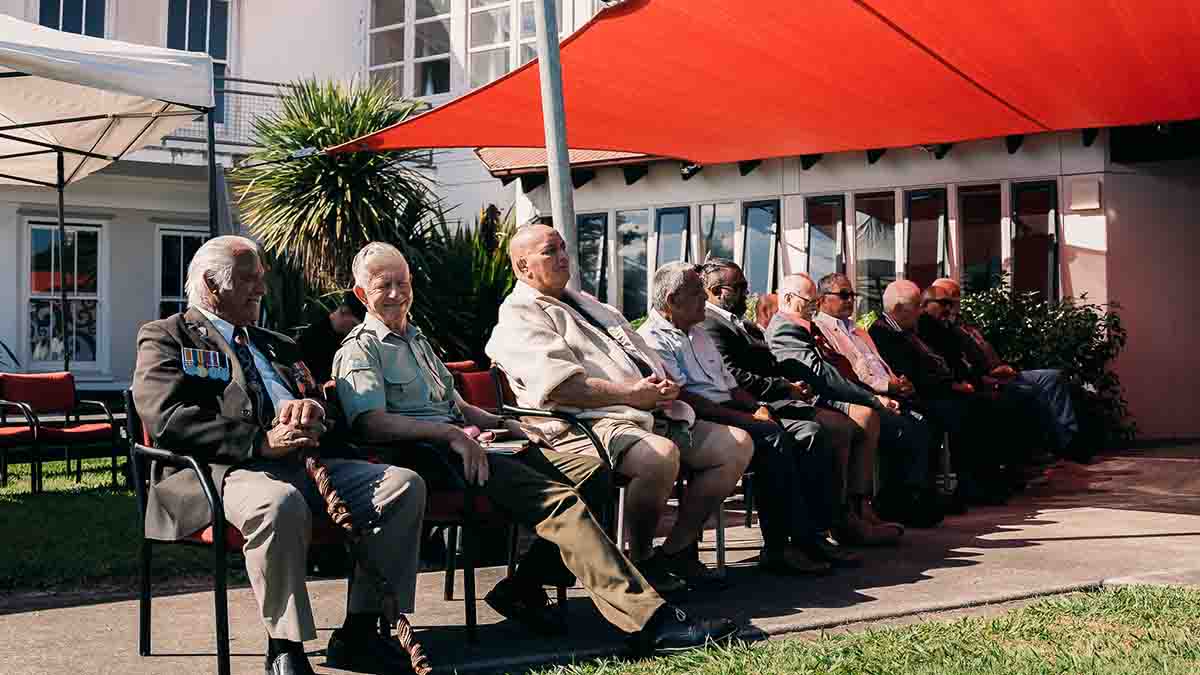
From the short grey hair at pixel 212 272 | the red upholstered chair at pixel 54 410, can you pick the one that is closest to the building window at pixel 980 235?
the red upholstered chair at pixel 54 410

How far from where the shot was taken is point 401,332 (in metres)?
4.00

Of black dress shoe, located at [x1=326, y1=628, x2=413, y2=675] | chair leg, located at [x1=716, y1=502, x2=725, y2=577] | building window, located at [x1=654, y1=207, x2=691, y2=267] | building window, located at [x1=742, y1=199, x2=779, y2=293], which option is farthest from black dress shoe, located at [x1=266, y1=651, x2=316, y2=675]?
building window, located at [x1=654, y1=207, x2=691, y2=267]

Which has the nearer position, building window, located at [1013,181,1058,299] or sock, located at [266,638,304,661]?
sock, located at [266,638,304,661]

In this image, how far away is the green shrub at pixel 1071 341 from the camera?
10062mm

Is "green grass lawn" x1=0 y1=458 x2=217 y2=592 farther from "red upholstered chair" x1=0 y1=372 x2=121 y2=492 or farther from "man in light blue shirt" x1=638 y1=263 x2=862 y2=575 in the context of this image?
"man in light blue shirt" x1=638 y1=263 x2=862 y2=575

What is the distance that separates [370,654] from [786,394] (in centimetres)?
260

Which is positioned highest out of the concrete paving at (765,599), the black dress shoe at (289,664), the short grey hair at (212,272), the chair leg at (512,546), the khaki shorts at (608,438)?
the short grey hair at (212,272)

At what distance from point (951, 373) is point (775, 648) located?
3939mm

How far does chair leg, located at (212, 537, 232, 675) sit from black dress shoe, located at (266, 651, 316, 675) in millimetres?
111

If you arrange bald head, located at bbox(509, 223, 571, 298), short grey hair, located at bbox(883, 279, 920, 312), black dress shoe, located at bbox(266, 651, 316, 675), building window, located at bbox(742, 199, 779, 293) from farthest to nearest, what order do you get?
building window, located at bbox(742, 199, 779, 293), short grey hair, located at bbox(883, 279, 920, 312), bald head, located at bbox(509, 223, 571, 298), black dress shoe, located at bbox(266, 651, 316, 675)

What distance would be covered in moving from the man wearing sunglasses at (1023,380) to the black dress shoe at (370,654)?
4990 mm

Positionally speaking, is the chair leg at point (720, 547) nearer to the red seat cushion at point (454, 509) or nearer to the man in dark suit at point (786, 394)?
the man in dark suit at point (786, 394)

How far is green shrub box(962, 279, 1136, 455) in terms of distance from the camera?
1006cm

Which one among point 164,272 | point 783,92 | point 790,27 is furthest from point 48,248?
point 790,27
